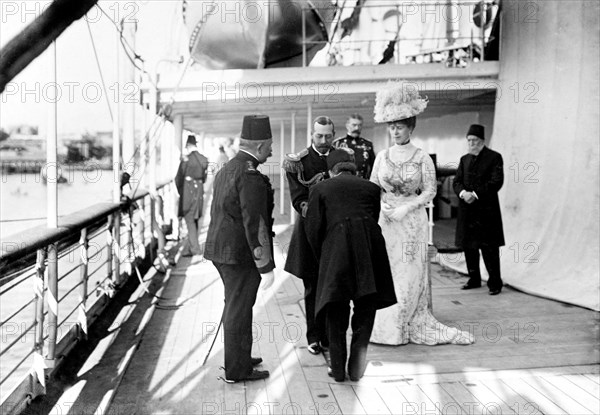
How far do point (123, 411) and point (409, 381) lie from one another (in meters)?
1.66

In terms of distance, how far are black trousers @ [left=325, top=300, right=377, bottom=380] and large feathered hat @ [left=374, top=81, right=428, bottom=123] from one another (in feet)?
4.51

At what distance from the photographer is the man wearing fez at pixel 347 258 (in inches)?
147

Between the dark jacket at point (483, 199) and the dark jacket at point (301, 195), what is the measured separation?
2281 mm

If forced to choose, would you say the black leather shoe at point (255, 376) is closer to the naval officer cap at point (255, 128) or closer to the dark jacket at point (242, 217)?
the dark jacket at point (242, 217)

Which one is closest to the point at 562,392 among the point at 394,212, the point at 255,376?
the point at 394,212

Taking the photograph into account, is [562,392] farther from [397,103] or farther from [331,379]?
[397,103]

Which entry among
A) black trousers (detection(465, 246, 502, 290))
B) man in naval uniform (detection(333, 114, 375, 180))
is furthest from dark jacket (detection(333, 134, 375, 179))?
black trousers (detection(465, 246, 502, 290))

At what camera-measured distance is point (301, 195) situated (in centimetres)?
453

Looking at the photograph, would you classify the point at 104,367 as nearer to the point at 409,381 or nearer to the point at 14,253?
the point at 14,253

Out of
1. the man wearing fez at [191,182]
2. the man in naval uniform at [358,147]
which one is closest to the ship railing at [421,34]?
the man wearing fez at [191,182]

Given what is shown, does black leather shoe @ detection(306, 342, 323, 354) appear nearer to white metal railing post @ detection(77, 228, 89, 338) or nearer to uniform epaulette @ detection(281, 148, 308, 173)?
uniform epaulette @ detection(281, 148, 308, 173)

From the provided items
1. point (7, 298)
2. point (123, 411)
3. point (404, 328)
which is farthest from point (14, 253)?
point (7, 298)

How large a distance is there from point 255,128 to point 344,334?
53.2 inches

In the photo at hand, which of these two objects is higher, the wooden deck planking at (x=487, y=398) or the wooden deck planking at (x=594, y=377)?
the wooden deck planking at (x=594, y=377)
